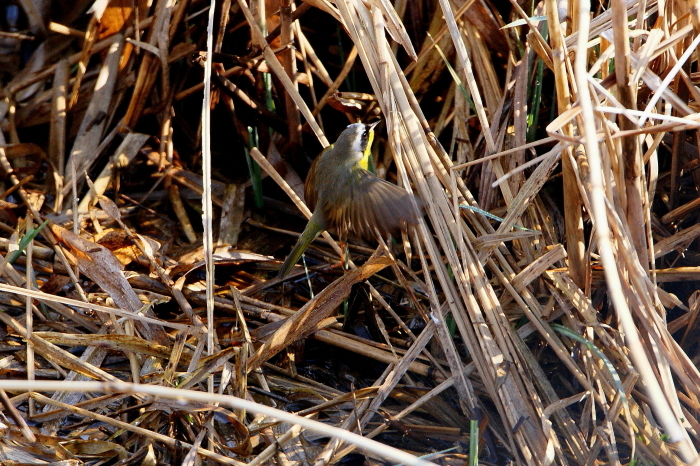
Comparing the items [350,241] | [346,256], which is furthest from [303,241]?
[350,241]

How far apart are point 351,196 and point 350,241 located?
464 mm

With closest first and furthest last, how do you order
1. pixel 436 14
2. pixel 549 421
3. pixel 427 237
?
1. pixel 549 421
2. pixel 427 237
3. pixel 436 14

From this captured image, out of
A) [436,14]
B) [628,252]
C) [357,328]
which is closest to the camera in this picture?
[628,252]

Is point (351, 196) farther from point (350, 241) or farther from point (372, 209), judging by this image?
point (350, 241)

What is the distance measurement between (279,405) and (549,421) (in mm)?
955

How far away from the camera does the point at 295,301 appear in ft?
9.66

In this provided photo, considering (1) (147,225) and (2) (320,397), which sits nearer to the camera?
(2) (320,397)

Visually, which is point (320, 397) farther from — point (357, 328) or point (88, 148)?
point (88, 148)

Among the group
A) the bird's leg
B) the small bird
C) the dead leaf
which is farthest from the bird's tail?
the dead leaf

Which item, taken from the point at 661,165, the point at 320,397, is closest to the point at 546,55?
the point at 661,165

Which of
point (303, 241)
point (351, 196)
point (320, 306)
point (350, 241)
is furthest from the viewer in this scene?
point (350, 241)

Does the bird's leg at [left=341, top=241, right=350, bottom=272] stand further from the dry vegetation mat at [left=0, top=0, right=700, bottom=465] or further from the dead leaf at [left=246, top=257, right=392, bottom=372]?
the dead leaf at [left=246, top=257, right=392, bottom=372]

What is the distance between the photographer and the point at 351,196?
2713 millimetres

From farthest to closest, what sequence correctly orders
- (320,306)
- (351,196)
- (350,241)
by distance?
(350,241)
(351,196)
(320,306)
